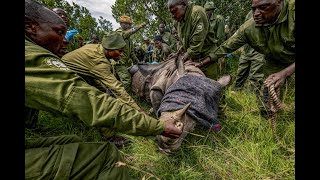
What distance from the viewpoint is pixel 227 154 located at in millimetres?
2678

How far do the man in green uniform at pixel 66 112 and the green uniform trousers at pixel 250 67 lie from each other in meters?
3.96

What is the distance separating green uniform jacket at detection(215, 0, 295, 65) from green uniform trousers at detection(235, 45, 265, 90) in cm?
165

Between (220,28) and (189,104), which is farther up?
(189,104)

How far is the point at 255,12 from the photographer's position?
9.60 ft

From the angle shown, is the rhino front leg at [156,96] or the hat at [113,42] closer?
the rhino front leg at [156,96]

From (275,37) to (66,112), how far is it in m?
2.74

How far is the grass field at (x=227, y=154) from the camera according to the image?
244 centimetres

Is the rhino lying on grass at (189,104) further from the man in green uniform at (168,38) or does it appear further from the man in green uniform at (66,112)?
the man in green uniform at (168,38)

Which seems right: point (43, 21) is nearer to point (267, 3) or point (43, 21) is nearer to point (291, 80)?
point (267, 3)

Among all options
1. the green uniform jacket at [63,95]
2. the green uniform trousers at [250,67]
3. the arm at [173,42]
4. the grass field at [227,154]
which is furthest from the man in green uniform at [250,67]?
the arm at [173,42]

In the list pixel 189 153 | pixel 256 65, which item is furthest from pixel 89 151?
pixel 256 65

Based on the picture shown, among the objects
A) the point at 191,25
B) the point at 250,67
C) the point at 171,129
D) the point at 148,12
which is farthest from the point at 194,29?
the point at 148,12

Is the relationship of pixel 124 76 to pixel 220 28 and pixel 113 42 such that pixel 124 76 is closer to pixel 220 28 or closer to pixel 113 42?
pixel 113 42

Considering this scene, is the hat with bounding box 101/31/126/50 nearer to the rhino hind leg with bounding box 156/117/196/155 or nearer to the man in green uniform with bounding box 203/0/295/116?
the man in green uniform with bounding box 203/0/295/116
